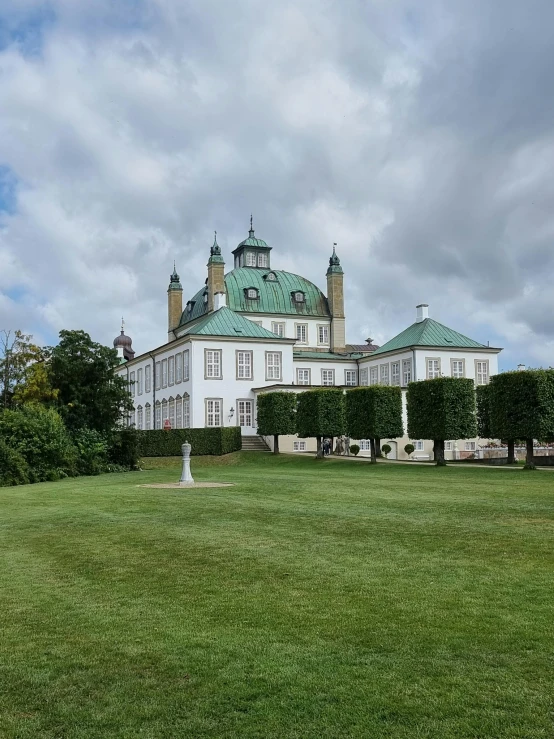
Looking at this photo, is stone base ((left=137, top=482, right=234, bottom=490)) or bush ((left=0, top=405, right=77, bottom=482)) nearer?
stone base ((left=137, top=482, right=234, bottom=490))

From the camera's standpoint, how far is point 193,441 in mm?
46281

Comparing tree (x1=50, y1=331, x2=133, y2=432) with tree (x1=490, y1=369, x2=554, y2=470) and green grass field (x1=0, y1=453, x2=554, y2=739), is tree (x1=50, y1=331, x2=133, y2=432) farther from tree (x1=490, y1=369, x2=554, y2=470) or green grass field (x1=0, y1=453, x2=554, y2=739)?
green grass field (x1=0, y1=453, x2=554, y2=739)

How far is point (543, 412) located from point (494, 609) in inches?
934

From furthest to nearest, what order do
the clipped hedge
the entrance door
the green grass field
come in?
the entrance door, the clipped hedge, the green grass field

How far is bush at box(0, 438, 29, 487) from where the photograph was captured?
92.1ft

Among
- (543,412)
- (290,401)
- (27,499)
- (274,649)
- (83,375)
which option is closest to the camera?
(274,649)

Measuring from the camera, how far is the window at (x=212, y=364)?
52.7m

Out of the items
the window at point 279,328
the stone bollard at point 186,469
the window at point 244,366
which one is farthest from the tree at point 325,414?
the window at point 279,328

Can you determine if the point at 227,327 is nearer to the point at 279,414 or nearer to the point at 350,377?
the point at 279,414

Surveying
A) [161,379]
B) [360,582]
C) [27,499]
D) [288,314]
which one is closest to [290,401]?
[161,379]

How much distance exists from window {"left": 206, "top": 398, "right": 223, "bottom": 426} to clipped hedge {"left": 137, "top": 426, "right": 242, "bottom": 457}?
4.42 m

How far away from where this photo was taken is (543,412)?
29297 mm

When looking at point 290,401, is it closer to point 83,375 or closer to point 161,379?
point 83,375

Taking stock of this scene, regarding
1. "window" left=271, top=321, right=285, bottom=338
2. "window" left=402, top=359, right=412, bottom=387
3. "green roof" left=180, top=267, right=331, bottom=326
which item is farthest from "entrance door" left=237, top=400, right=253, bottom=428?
"window" left=271, top=321, right=285, bottom=338
